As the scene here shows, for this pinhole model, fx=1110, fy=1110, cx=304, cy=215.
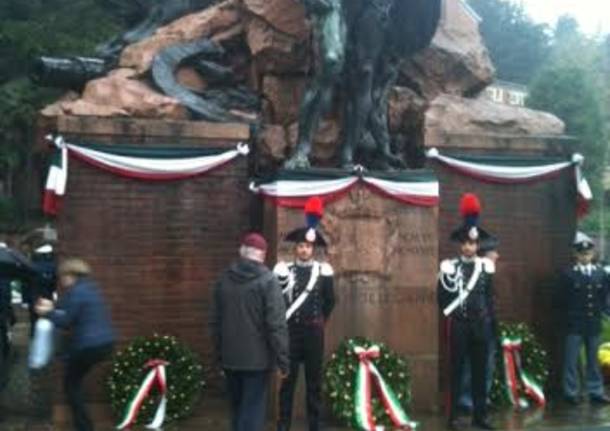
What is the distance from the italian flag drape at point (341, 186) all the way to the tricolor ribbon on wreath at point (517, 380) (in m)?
1.62

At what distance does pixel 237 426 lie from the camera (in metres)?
8.05

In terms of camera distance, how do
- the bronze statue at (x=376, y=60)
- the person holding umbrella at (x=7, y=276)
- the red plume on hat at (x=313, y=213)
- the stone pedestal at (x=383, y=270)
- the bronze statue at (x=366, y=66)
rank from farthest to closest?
the bronze statue at (x=376, y=60)
the person holding umbrella at (x=7, y=276)
the bronze statue at (x=366, y=66)
the stone pedestal at (x=383, y=270)
the red plume on hat at (x=313, y=213)

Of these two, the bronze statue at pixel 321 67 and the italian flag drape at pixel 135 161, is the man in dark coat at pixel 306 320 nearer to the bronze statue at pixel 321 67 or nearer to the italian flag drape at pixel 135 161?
the bronze statue at pixel 321 67

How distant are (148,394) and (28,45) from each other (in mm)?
19681

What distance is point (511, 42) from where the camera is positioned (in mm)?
65188

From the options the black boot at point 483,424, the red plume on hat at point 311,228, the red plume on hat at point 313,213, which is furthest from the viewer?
the black boot at point 483,424

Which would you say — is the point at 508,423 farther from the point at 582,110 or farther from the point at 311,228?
the point at 582,110

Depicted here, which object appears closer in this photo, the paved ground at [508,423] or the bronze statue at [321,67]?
the paved ground at [508,423]

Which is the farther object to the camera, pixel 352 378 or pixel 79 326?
pixel 352 378

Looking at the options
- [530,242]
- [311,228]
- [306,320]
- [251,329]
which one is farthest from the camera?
[530,242]

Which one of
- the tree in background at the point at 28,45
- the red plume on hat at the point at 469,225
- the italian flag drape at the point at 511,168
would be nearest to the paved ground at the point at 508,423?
the red plume on hat at the point at 469,225

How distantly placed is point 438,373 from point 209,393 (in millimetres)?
2252

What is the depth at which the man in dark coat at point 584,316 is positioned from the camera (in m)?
11.0

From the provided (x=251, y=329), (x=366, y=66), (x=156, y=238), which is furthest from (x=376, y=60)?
(x=251, y=329)
